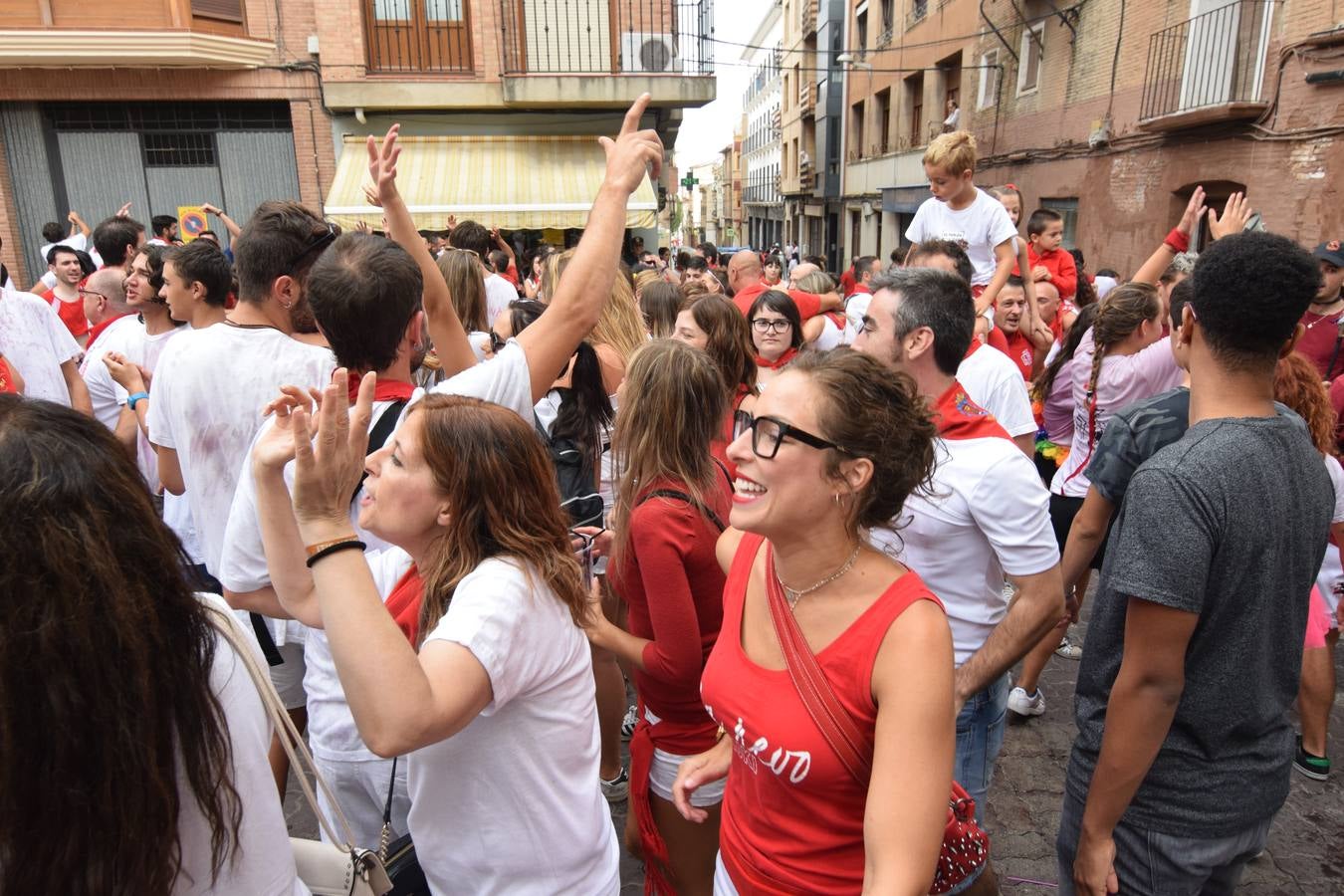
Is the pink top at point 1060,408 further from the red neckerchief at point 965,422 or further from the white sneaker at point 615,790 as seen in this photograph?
the white sneaker at point 615,790

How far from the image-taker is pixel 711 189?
102 m

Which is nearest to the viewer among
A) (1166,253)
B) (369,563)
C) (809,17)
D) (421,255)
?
(369,563)

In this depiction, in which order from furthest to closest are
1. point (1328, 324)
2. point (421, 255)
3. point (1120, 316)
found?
point (1328, 324) → point (1120, 316) → point (421, 255)

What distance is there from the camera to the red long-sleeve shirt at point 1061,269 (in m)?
7.11

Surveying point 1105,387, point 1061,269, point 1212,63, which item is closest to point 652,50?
point 1212,63

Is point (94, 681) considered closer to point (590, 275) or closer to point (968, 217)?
point (590, 275)

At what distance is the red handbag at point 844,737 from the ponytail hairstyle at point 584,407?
1790mm

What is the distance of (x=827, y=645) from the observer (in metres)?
1.63

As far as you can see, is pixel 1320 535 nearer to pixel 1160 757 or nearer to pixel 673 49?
pixel 1160 757

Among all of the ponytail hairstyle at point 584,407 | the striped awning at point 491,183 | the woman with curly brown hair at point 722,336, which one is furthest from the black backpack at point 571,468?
the striped awning at point 491,183

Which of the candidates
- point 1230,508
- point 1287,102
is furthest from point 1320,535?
point 1287,102

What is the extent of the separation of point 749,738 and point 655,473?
0.98 metres

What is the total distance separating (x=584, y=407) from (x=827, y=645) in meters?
2.17

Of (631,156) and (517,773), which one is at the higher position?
(631,156)
